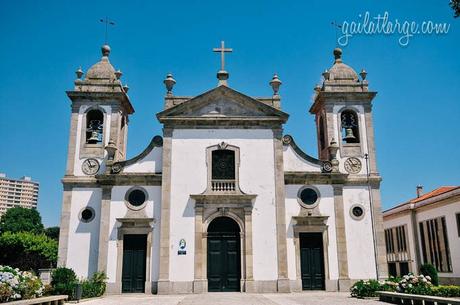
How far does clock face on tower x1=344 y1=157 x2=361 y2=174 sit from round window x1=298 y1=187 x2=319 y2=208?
7.66 feet

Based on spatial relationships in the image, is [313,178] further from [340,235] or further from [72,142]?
[72,142]

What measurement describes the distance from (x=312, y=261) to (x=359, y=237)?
8.35ft

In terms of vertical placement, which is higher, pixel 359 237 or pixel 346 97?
pixel 346 97

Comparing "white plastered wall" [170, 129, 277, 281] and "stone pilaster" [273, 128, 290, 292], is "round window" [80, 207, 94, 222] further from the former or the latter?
"stone pilaster" [273, 128, 290, 292]

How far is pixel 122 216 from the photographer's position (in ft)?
67.1

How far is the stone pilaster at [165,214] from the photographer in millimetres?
19203

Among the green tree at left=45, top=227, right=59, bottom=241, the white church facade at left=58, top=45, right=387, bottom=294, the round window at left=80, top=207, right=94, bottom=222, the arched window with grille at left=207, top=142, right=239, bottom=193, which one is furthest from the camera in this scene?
the green tree at left=45, top=227, right=59, bottom=241

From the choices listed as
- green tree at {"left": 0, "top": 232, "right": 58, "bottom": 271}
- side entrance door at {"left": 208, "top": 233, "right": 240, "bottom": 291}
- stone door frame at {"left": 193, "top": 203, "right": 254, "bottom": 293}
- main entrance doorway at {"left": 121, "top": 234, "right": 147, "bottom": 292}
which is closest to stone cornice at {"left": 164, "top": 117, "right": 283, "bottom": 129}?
stone door frame at {"left": 193, "top": 203, "right": 254, "bottom": 293}

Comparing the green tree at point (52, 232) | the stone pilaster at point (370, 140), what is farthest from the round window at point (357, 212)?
the green tree at point (52, 232)

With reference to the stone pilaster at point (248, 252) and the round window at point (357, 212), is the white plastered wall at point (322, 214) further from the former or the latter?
the stone pilaster at point (248, 252)

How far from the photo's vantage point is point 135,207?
20.6 meters

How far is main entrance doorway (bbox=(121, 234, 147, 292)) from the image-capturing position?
19.8 metres

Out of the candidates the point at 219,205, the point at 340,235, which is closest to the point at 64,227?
the point at 219,205

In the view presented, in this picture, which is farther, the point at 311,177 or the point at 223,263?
the point at 311,177
